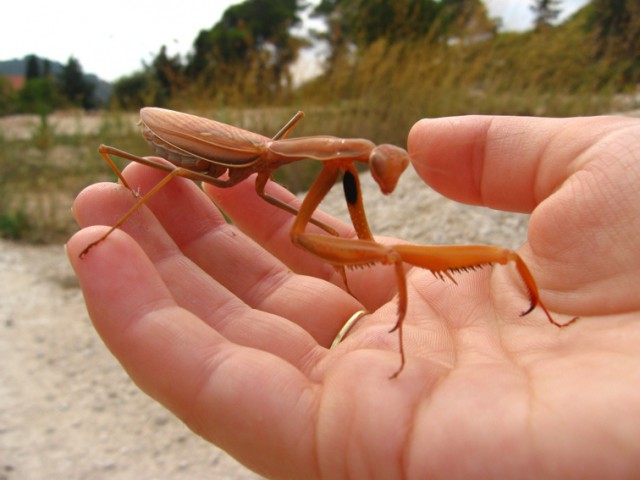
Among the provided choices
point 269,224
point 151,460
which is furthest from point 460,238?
point 151,460

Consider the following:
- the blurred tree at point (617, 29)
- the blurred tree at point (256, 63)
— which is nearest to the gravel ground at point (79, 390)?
the blurred tree at point (256, 63)

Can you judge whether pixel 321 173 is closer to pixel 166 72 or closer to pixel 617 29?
pixel 166 72

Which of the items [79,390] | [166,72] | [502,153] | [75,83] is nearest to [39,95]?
[75,83]

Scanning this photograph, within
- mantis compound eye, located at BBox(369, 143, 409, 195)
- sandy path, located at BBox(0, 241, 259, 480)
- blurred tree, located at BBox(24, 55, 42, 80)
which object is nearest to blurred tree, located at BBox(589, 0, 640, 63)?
mantis compound eye, located at BBox(369, 143, 409, 195)

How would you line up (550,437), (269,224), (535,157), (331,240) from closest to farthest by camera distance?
(550,437) → (331,240) → (535,157) → (269,224)

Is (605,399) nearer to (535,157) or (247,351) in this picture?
(247,351)

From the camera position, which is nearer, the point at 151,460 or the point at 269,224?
the point at 269,224

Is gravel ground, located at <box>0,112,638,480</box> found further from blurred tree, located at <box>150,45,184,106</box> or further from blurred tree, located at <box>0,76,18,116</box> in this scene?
blurred tree, located at <box>0,76,18,116</box>
